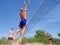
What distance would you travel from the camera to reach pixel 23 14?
12.7 metres

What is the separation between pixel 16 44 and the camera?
40.5ft

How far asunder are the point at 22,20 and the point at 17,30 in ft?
2.49

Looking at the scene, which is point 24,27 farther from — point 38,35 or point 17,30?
point 38,35

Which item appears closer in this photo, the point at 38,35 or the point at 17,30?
the point at 17,30

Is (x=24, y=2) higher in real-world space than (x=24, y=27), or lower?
higher

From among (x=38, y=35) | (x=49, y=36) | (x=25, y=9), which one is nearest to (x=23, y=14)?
(x=25, y=9)

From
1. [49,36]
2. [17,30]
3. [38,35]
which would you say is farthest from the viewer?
[38,35]

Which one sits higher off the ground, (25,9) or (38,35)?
(38,35)

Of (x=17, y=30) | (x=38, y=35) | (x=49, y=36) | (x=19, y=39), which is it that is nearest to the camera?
(x=19, y=39)

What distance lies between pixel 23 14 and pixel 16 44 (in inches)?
65.9

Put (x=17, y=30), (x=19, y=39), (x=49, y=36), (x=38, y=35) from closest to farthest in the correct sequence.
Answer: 1. (x=19, y=39)
2. (x=17, y=30)
3. (x=49, y=36)
4. (x=38, y=35)

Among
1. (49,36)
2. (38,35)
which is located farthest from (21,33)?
(38,35)

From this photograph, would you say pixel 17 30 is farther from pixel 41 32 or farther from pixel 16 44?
pixel 41 32

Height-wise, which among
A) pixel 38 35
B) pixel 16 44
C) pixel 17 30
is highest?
pixel 38 35
